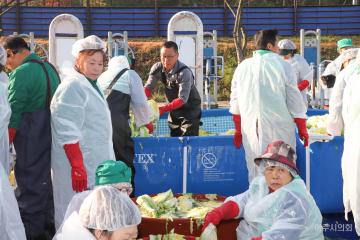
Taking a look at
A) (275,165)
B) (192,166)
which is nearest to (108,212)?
(275,165)

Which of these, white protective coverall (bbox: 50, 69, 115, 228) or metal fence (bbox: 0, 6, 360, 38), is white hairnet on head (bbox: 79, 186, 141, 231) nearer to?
white protective coverall (bbox: 50, 69, 115, 228)

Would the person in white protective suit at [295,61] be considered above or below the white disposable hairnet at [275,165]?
above

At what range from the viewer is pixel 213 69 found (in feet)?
46.2

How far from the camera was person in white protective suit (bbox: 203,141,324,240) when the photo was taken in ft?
14.4

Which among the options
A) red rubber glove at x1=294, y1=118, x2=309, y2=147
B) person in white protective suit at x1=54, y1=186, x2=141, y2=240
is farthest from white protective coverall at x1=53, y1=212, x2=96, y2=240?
red rubber glove at x1=294, y1=118, x2=309, y2=147

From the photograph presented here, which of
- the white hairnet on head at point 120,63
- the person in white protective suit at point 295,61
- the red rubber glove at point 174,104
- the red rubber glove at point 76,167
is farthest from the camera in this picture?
the person in white protective suit at point 295,61

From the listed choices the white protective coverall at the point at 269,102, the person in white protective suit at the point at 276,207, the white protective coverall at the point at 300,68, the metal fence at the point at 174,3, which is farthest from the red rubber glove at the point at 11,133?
the metal fence at the point at 174,3

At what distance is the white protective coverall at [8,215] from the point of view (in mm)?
4598

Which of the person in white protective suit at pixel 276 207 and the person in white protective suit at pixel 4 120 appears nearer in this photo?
the person in white protective suit at pixel 276 207

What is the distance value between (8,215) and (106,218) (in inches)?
66.9

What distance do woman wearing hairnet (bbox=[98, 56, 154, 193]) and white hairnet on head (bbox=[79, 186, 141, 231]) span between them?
3.20 meters

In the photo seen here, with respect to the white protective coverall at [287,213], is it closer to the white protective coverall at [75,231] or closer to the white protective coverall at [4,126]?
the white protective coverall at [75,231]

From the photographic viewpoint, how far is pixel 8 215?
4.62m

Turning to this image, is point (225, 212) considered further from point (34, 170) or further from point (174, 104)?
point (174, 104)
